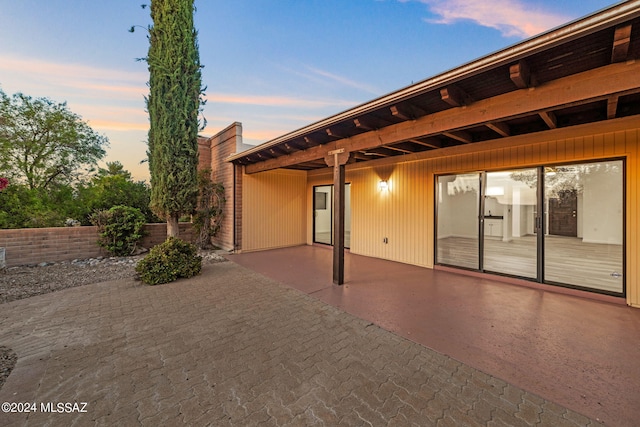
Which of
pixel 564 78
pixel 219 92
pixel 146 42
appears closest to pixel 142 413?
pixel 564 78

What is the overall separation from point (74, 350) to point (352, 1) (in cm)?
942

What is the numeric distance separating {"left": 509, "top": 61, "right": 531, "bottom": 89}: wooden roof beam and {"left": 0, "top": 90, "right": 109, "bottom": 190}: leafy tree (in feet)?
44.3

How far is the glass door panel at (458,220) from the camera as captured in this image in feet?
16.8

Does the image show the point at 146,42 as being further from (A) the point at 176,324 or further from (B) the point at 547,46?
(B) the point at 547,46

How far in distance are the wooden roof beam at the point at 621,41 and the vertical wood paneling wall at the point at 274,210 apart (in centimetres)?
731

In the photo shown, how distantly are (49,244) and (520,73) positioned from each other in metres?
9.52

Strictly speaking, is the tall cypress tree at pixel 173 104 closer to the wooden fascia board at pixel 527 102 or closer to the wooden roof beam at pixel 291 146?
the wooden roof beam at pixel 291 146

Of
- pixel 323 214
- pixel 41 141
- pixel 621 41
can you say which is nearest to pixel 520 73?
pixel 621 41

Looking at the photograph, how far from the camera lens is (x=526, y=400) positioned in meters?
1.84

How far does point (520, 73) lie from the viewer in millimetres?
2236

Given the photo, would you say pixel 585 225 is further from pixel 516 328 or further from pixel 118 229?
pixel 118 229

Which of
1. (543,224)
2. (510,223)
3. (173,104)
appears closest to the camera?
(543,224)

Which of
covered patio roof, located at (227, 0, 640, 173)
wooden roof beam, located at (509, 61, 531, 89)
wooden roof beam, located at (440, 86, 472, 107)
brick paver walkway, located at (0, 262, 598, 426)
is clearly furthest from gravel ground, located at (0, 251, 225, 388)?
wooden roof beam, located at (509, 61, 531, 89)

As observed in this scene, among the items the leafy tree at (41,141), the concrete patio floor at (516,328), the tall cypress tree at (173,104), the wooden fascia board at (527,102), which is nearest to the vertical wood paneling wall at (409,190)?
the concrete patio floor at (516,328)
